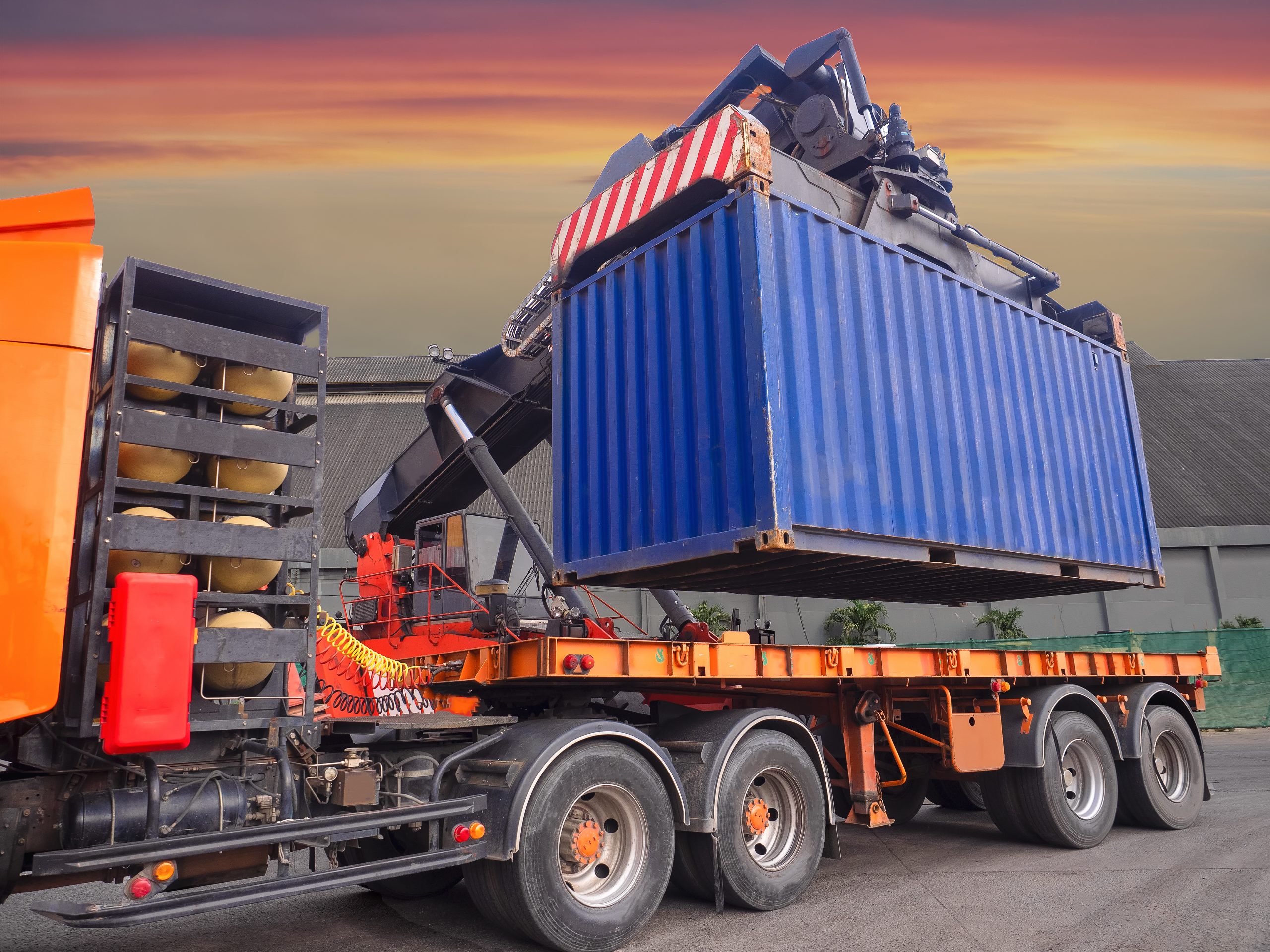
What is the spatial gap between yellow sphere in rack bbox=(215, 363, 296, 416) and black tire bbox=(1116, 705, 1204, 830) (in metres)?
7.76

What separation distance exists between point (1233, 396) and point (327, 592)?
123ft

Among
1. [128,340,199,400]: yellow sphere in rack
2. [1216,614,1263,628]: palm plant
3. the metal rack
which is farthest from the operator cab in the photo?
[1216,614,1263,628]: palm plant

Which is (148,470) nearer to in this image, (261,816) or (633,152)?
(261,816)

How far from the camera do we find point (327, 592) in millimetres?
28297

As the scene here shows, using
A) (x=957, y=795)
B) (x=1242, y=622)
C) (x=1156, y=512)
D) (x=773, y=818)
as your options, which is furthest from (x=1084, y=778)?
(x=1156, y=512)

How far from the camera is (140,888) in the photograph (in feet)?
11.1

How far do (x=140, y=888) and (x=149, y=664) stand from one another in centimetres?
81

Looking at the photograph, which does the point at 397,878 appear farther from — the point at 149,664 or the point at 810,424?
the point at 810,424

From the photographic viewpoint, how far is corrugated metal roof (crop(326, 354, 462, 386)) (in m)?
41.3

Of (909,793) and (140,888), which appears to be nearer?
(140,888)

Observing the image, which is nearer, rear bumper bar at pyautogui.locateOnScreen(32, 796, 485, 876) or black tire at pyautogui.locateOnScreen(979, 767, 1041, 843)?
rear bumper bar at pyautogui.locateOnScreen(32, 796, 485, 876)

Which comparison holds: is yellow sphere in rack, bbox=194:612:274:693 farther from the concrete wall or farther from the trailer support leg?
the concrete wall

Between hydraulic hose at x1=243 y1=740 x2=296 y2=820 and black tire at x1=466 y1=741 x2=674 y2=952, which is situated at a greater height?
hydraulic hose at x1=243 y1=740 x2=296 y2=820

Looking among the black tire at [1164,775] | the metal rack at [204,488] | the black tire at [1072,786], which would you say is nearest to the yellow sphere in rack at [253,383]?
the metal rack at [204,488]
